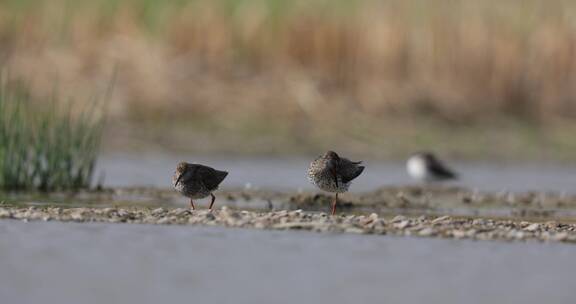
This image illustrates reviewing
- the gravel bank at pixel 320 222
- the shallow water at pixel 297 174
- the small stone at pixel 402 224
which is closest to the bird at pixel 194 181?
the gravel bank at pixel 320 222

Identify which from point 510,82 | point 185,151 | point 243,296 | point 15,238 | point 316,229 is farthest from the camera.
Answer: point 510,82

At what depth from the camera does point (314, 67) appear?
28.6 meters

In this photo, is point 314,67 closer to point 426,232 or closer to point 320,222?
point 320,222

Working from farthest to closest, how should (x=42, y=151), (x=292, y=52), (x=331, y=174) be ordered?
(x=292, y=52) → (x=42, y=151) → (x=331, y=174)

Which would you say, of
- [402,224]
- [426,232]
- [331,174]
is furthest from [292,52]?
[426,232]

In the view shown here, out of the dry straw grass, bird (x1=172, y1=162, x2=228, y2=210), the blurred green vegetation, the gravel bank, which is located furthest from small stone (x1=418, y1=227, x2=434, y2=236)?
the dry straw grass

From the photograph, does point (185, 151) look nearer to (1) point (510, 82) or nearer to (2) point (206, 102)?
(2) point (206, 102)

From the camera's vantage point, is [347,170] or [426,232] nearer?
[426,232]

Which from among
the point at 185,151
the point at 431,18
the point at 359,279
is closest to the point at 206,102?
the point at 185,151

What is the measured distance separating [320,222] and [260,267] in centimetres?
269

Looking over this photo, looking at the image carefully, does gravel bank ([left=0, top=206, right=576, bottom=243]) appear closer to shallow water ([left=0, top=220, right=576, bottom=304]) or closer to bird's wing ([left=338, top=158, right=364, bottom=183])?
shallow water ([left=0, top=220, right=576, bottom=304])

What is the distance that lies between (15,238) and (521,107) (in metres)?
18.3

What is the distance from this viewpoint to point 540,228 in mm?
14375

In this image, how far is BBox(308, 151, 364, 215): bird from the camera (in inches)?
644
